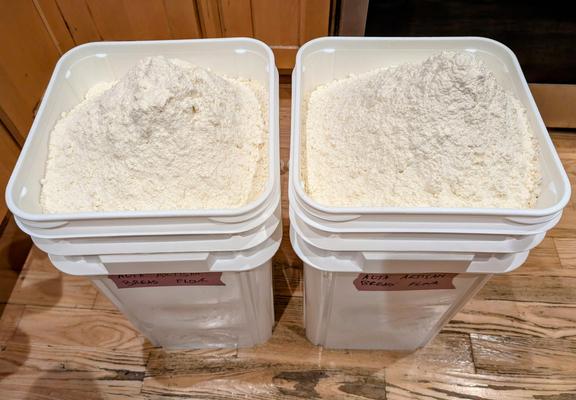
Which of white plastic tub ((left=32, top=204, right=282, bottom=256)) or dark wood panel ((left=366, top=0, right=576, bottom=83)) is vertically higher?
white plastic tub ((left=32, top=204, right=282, bottom=256))

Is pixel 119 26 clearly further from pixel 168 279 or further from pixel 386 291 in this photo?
pixel 386 291

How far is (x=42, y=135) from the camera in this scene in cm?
68

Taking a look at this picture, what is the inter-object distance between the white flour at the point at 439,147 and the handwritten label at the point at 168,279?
0.70ft

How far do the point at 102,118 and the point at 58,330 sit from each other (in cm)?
64

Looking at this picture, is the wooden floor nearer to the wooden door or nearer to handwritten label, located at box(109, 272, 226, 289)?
handwritten label, located at box(109, 272, 226, 289)

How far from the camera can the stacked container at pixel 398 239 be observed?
0.56 metres

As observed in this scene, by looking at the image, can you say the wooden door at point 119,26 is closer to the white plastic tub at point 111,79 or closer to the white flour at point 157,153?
the white plastic tub at point 111,79

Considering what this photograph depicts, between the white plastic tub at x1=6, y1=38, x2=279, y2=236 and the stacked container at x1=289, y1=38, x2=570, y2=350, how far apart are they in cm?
7

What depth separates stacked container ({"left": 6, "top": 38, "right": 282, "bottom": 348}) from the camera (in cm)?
58

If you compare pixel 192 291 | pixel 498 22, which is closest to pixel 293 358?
pixel 192 291

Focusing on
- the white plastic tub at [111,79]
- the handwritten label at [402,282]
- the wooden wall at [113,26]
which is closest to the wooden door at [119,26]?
the wooden wall at [113,26]

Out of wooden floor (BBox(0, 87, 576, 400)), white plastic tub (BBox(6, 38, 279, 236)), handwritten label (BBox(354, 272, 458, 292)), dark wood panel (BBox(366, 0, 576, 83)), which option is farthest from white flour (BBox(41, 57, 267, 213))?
dark wood panel (BBox(366, 0, 576, 83))

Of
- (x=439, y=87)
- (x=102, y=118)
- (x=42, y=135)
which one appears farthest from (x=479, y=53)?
(x=42, y=135)

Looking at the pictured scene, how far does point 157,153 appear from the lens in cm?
61
